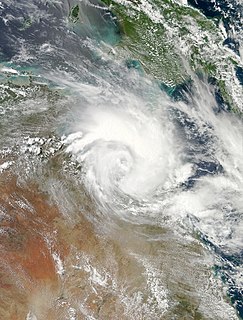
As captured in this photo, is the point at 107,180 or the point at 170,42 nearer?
the point at 107,180

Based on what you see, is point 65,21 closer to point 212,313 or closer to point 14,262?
point 14,262

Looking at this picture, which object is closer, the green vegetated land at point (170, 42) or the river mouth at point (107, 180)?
the river mouth at point (107, 180)

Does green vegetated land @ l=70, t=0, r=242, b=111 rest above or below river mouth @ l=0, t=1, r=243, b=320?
above

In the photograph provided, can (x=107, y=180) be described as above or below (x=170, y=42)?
below

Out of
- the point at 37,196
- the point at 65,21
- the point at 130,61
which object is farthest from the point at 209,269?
the point at 65,21

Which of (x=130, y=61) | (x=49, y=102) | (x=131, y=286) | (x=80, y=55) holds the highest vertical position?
(x=130, y=61)

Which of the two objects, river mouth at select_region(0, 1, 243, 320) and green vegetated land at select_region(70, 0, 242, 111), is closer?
river mouth at select_region(0, 1, 243, 320)

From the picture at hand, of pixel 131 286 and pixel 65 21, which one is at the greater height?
pixel 65 21

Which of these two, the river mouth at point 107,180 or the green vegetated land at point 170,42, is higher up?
the green vegetated land at point 170,42
